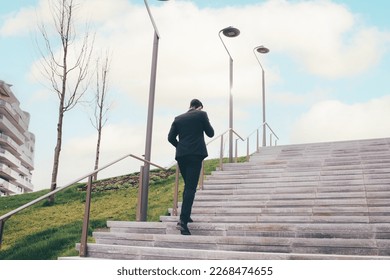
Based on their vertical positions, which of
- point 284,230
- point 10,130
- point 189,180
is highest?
point 10,130

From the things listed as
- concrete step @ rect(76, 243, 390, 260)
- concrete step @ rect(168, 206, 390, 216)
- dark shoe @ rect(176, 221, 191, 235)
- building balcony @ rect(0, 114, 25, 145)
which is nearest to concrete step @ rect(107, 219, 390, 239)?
dark shoe @ rect(176, 221, 191, 235)

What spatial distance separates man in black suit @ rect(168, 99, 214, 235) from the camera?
18.0ft

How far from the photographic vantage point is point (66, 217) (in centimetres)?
1084

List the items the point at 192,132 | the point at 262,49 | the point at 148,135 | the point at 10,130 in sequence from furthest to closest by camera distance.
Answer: the point at 10,130
the point at 262,49
the point at 148,135
the point at 192,132

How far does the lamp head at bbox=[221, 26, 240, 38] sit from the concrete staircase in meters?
4.01

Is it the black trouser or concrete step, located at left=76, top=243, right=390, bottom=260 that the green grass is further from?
the black trouser

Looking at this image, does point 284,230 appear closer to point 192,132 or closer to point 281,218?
point 281,218

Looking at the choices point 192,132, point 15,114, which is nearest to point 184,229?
point 192,132

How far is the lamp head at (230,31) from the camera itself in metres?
12.1

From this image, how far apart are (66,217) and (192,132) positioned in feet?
21.2

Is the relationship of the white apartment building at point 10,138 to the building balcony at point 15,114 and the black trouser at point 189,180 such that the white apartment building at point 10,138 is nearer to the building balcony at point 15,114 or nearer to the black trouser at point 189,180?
the building balcony at point 15,114

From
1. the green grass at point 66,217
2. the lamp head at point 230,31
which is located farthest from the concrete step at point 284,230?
the lamp head at point 230,31

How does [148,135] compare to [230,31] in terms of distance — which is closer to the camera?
[148,135]

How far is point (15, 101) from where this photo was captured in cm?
6631
